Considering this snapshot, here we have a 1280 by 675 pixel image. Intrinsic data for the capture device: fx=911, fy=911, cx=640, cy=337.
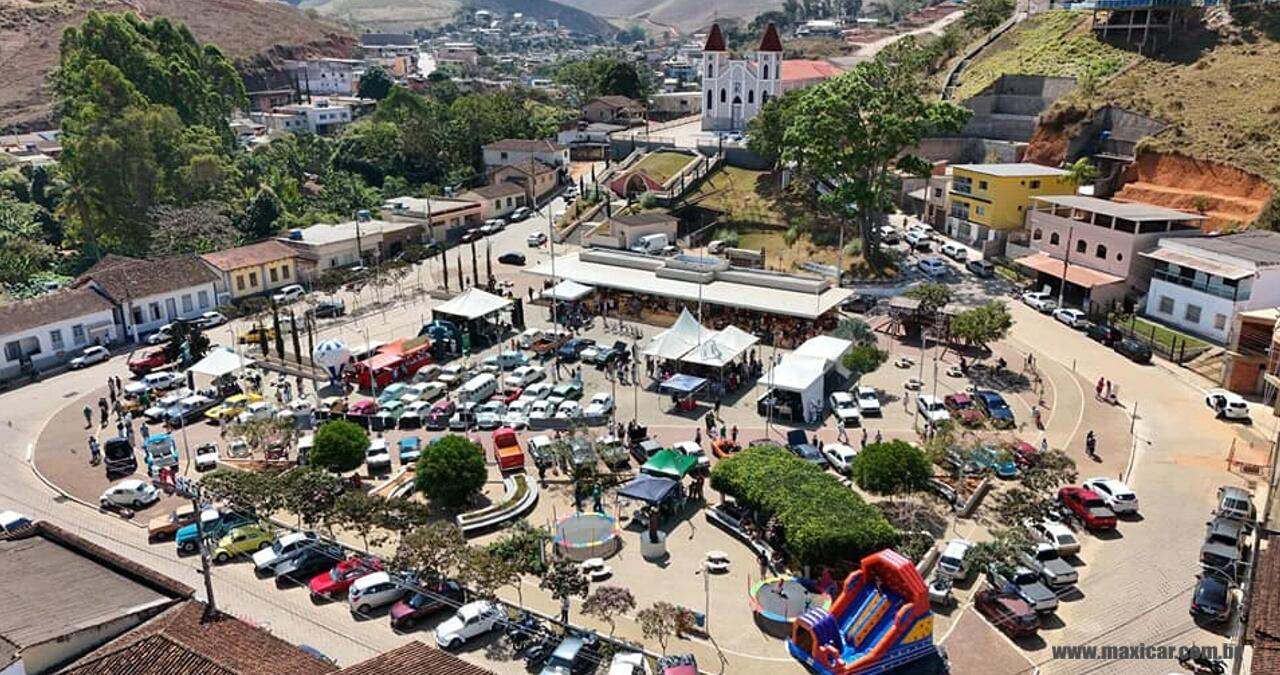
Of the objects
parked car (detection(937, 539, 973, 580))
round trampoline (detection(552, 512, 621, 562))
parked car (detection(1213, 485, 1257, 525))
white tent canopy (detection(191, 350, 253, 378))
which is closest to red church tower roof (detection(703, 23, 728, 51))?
white tent canopy (detection(191, 350, 253, 378))

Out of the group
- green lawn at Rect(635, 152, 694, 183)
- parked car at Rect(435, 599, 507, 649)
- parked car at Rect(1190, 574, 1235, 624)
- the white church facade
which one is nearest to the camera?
parked car at Rect(1190, 574, 1235, 624)

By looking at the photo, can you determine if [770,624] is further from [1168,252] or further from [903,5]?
[903,5]

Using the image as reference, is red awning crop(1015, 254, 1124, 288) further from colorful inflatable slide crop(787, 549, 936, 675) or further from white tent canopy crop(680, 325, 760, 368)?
colorful inflatable slide crop(787, 549, 936, 675)

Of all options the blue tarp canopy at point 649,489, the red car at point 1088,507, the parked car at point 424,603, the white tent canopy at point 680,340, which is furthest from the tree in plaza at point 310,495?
the red car at point 1088,507

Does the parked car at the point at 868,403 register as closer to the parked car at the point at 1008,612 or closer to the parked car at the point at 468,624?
the parked car at the point at 1008,612

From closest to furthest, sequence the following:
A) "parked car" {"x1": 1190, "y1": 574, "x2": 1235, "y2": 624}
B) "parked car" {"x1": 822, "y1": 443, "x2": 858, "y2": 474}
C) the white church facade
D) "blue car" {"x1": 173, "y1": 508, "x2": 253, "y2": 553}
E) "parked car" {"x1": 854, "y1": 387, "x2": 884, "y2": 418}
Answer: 1. "parked car" {"x1": 1190, "y1": 574, "x2": 1235, "y2": 624}
2. "blue car" {"x1": 173, "y1": 508, "x2": 253, "y2": 553}
3. "parked car" {"x1": 822, "y1": 443, "x2": 858, "y2": 474}
4. "parked car" {"x1": 854, "y1": 387, "x2": 884, "y2": 418}
5. the white church facade
